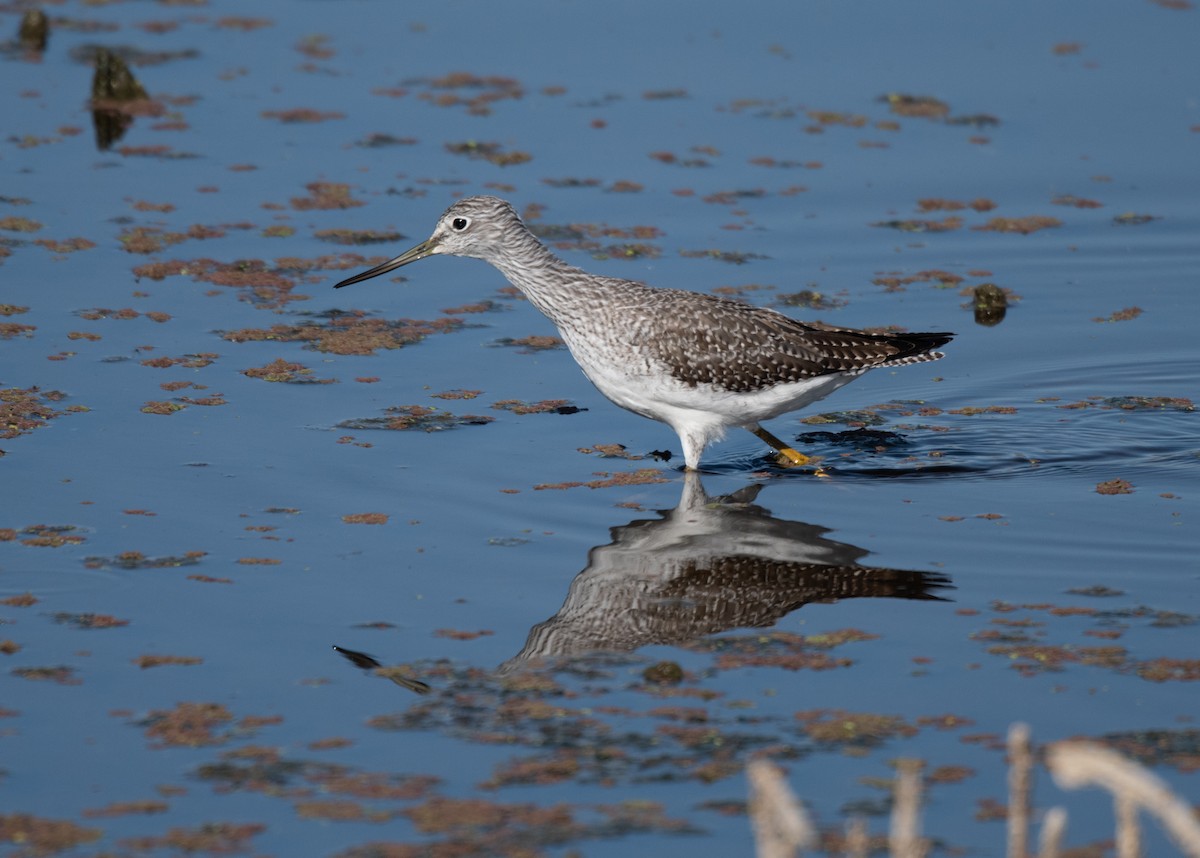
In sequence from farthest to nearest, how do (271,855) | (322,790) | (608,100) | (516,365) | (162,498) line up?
(608,100)
(516,365)
(162,498)
(322,790)
(271,855)

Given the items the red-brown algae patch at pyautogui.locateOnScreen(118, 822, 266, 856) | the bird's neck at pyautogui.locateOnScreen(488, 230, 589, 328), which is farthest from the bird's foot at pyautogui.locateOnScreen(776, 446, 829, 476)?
the red-brown algae patch at pyautogui.locateOnScreen(118, 822, 266, 856)

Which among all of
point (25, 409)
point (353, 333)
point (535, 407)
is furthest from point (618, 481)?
point (25, 409)

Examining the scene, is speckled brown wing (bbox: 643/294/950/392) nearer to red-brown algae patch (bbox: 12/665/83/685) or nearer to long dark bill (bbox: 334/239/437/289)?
long dark bill (bbox: 334/239/437/289)

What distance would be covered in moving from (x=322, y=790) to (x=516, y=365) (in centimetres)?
650

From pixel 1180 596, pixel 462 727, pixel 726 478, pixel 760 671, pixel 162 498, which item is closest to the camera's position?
pixel 462 727

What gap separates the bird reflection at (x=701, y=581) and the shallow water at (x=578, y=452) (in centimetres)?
4

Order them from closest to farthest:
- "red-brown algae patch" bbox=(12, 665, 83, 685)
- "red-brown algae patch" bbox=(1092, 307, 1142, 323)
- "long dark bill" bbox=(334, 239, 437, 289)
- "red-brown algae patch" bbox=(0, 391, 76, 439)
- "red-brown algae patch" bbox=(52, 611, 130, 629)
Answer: "red-brown algae patch" bbox=(12, 665, 83, 685) → "red-brown algae patch" bbox=(52, 611, 130, 629) → "red-brown algae patch" bbox=(0, 391, 76, 439) → "long dark bill" bbox=(334, 239, 437, 289) → "red-brown algae patch" bbox=(1092, 307, 1142, 323)

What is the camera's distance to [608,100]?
18.3 metres

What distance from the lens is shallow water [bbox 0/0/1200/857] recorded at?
7.24 metres

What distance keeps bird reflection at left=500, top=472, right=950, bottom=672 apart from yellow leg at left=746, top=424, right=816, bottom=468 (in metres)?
0.94

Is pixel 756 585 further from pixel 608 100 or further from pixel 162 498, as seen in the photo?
pixel 608 100

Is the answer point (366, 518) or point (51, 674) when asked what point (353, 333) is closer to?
point (366, 518)

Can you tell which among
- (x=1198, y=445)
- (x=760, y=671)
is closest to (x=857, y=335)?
(x=1198, y=445)

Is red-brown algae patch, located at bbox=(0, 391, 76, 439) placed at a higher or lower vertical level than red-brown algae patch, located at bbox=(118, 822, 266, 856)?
higher
